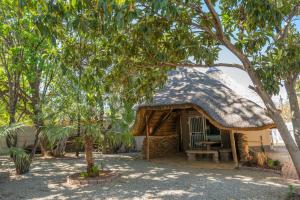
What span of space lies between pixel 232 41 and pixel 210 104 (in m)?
3.79

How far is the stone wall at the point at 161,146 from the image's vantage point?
1267 cm

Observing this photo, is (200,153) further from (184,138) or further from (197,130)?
(184,138)

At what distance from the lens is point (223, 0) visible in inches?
256

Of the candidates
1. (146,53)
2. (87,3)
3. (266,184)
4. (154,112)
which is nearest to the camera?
(87,3)

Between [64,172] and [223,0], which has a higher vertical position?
[223,0]

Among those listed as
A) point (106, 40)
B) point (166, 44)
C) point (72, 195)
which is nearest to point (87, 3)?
point (106, 40)

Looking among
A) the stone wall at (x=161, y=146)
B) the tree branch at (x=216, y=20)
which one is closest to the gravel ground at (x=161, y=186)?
the stone wall at (x=161, y=146)

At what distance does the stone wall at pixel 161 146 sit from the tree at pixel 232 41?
6.45 m

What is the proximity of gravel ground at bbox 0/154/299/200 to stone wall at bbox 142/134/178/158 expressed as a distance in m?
2.98

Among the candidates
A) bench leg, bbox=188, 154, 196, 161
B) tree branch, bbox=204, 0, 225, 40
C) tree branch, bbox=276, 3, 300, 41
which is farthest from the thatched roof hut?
tree branch, bbox=204, 0, 225, 40

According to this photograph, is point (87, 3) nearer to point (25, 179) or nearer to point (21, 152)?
point (21, 152)

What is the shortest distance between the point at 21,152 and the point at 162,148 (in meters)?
7.20

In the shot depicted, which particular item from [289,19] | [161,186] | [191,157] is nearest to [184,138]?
[191,157]

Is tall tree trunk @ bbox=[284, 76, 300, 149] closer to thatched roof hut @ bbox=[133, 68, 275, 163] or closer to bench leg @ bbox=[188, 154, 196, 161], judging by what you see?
thatched roof hut @ bbox=[133, 68, 275, 163]
